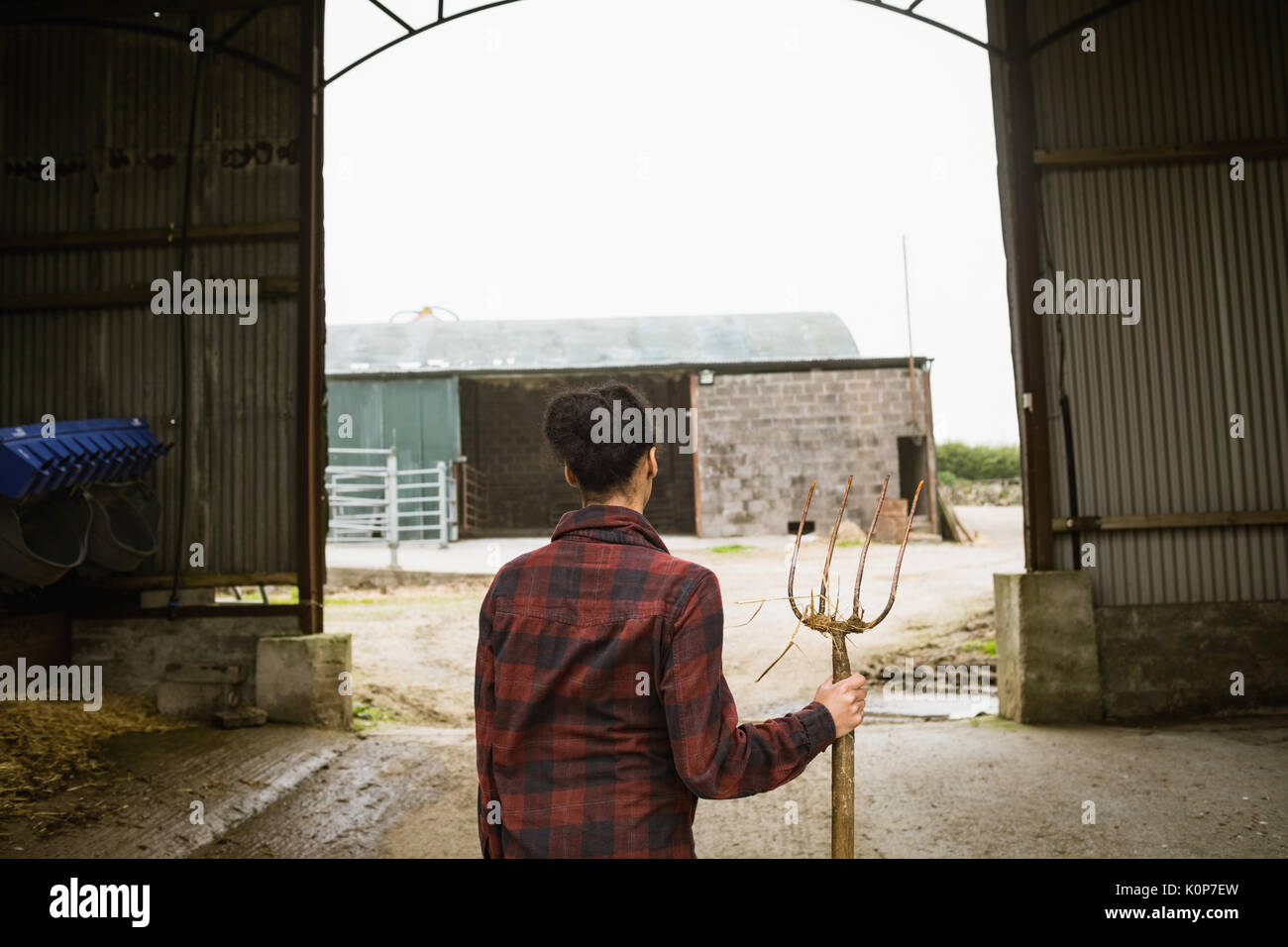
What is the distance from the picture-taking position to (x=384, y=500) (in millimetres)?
16281

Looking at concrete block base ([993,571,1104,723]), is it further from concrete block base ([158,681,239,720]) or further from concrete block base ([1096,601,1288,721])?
concrete block base ([158,681,239,720])

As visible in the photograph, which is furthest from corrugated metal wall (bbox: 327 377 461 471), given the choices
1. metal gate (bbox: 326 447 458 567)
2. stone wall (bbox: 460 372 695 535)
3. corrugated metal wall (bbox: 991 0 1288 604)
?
corrugated metal wall (bbox: 991 0 1288 604)

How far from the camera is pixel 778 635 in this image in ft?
30.2

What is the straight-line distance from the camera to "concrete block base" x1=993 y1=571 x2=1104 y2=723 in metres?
5.57

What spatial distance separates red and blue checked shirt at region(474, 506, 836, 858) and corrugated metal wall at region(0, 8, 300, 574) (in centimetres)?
498

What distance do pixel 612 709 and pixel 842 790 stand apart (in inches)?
27.1

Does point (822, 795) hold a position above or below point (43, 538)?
below

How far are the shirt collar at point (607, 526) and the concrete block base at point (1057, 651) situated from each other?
454 cm

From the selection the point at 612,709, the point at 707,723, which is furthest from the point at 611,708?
the point at 707,723

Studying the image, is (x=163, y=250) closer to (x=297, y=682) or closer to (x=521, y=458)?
(x=297, y=682)

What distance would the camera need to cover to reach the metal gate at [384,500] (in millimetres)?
16406

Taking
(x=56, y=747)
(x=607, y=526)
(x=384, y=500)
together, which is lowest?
(x=56, y=747)

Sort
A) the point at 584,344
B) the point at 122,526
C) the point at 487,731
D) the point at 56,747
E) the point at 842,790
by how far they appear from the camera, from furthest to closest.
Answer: the point at 584,344 → the point at 122,526 → the point at 56,747 → the point at 842,790 → the point at 487,731

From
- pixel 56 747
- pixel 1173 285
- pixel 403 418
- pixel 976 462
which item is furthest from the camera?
pixel 976 462
